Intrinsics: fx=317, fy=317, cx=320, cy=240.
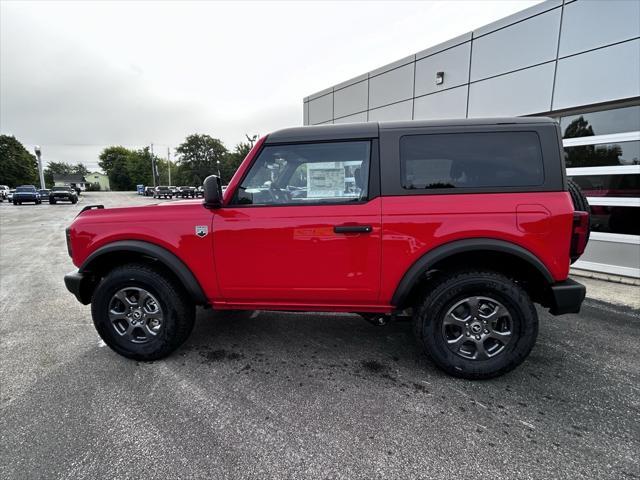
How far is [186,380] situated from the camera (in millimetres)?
2609

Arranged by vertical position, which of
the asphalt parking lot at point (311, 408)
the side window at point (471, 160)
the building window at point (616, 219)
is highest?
the side window at point (471, 160)

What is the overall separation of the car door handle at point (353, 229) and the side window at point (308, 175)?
0.73 feet

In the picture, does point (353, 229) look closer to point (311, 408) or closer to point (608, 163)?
point (311, 408)

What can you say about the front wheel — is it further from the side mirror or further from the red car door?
the side mirror

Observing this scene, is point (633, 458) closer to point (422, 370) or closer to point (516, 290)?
point (516, 290)

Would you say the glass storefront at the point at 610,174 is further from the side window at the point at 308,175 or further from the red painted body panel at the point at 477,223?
the side window at the point at 308,175

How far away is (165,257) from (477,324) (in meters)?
2.65

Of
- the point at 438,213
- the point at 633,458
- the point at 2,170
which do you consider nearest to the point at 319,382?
the point at 438,213

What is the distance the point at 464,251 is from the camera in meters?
2.41

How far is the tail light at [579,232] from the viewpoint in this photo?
238 cm

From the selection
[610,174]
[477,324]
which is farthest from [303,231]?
[610,174]

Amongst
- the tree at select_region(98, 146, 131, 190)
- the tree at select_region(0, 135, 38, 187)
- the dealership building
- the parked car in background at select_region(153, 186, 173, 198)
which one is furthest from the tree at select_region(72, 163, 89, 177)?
the dealership building

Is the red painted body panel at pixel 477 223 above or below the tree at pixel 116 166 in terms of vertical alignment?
below

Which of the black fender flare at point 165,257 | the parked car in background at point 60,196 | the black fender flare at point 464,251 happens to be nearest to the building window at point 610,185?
the black fender flare at point 464,251
